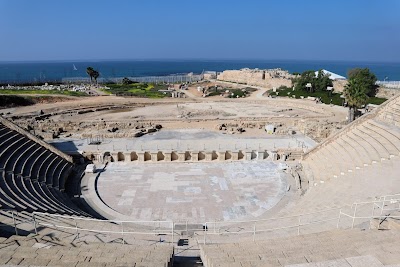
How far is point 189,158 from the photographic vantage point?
2462 centimetres

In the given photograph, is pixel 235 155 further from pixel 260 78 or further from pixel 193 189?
pixel 260 78

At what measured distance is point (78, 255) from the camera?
8.16 meters

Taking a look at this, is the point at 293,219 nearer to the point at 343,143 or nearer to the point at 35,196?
the point at 343,143

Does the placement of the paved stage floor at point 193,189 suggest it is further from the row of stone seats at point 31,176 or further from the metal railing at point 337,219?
the row of stone seats at point 31,176

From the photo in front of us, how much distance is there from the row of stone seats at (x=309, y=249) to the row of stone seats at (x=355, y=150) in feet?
32.7

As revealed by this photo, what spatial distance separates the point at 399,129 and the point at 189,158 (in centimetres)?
1491

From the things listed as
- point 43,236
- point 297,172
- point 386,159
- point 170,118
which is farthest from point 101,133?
point 386,159

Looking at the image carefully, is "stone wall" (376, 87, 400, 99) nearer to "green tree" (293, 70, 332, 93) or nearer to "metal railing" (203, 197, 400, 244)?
"green tree" (293, 70, 332, 93)

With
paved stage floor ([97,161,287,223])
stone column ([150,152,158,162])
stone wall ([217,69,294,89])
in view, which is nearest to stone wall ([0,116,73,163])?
paved stage floor ([97,161,287,223])

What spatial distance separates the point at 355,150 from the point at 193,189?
438 inches

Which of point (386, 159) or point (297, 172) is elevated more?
point (386, 159)

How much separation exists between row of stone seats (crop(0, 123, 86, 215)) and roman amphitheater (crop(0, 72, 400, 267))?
0.10 metres

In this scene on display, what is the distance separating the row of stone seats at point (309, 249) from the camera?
7.89 meters

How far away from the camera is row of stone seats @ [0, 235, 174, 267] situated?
25.0 feet
